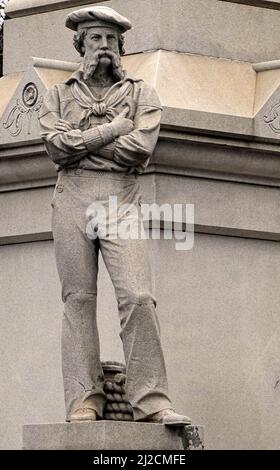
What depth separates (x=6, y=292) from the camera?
17469 millimetres

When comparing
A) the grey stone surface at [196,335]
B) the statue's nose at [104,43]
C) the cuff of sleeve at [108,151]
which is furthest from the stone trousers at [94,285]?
the grey stone surface at [196,335]

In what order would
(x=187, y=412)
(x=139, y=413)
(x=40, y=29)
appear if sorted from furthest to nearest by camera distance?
(x=40, y=29), (x=187, y=412), (x=139, y=413)

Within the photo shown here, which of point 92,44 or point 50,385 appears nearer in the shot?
point 92,44

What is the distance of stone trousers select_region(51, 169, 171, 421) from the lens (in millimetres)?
14367

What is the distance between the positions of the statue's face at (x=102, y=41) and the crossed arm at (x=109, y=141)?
0.40 metres

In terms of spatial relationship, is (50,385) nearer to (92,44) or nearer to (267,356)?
(267,356)

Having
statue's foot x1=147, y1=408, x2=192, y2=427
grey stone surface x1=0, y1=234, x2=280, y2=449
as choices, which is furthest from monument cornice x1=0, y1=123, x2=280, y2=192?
statue's foot x1=147, y1=408, x2=192, y2=427

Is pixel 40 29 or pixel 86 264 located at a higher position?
pixel 40 29

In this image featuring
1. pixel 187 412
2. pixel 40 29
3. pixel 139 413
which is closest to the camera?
pixel 139 413

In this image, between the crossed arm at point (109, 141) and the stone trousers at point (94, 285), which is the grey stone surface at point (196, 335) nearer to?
the stone trousers at point (94, 285)

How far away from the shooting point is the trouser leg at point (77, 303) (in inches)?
575

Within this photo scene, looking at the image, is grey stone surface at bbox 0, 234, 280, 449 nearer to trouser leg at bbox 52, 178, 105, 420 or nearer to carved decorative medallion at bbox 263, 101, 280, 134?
carved decorative medallion at bbox 263, 101, 280, 134
